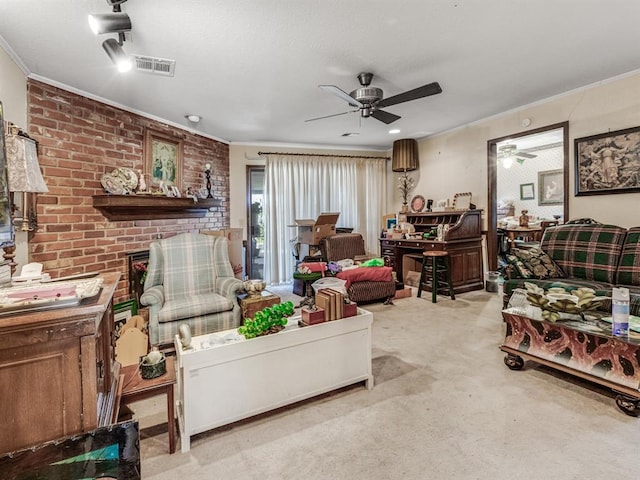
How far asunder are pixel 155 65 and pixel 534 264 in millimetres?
3715

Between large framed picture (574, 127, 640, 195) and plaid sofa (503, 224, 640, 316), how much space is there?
490mm

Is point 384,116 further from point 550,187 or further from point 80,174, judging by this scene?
point 550,187

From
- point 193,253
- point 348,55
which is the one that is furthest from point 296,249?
point 348,55

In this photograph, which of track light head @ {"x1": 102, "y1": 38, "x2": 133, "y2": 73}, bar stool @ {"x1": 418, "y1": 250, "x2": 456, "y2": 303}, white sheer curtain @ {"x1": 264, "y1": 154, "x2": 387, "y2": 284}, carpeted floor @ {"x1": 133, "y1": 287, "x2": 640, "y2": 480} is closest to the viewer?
carpeted floor @ {"x1": 133, "y1": 287, "x2": 640, "y2": 480}

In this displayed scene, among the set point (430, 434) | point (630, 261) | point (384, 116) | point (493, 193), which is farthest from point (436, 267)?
point (430, 434)

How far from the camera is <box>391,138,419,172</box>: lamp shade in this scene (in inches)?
223

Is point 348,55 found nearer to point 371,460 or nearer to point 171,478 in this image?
point 371,460

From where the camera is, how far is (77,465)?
3.36ft

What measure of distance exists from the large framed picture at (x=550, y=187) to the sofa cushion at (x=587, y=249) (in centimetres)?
350

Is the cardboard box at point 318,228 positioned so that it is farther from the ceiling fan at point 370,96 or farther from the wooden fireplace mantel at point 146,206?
the ceiling fan at point 370,96

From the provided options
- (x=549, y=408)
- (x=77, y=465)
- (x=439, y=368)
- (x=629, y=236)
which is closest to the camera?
(x=77, y=465)

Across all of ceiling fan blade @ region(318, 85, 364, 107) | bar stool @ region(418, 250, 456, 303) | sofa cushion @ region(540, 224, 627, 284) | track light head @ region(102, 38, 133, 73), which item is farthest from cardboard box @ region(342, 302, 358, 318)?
sofa cushion @ region(540, 224, 627, 284)

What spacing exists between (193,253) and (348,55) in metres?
2.24

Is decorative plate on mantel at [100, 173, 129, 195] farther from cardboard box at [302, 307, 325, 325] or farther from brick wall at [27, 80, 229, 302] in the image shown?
cardboard box at [302, 307, 325, 325]
